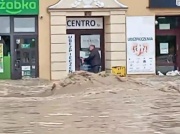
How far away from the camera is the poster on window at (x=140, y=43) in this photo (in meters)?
28.7

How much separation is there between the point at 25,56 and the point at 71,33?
2440 mm

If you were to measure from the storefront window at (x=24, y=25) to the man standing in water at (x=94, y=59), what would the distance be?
2928 mm

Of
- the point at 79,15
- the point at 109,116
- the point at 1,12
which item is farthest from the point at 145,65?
the point at 109,116

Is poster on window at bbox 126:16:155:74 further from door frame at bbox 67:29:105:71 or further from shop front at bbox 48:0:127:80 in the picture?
door frame at bbox 67:29:105:71

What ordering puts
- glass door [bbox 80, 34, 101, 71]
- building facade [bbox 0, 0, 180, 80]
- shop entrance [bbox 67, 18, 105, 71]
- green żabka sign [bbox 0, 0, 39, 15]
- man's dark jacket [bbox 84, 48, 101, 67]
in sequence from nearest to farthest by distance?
green żabka sign [bbox 0, 0, 39, 15] < building facade [bbox 0, 0, 180, 80] < man's dark jacket [bbox 84, 48, 101, 67] < shop entrance [bbox 67, 18, 105, 71] < glass door [bbox 80, 34, 101, 71]

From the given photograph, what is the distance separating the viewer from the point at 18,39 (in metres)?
28.5

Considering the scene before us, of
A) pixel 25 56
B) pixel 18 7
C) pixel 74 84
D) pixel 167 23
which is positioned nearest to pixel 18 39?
pixel 25 56

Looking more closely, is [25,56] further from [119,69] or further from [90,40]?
[119,69]

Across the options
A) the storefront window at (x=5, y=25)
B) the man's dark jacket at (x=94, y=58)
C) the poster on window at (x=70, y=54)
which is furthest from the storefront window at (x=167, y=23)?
the storefront window at (x=5, y=25)

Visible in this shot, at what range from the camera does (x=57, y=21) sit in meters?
28.2

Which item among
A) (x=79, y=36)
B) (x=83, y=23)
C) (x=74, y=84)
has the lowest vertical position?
(x=74, y=84)

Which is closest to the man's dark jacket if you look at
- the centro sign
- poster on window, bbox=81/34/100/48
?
poster on window, bbox=81/34/100/48

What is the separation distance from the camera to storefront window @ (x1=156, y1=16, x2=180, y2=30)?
1157 inches

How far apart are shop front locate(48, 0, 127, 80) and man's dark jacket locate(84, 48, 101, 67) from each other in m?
0.37
